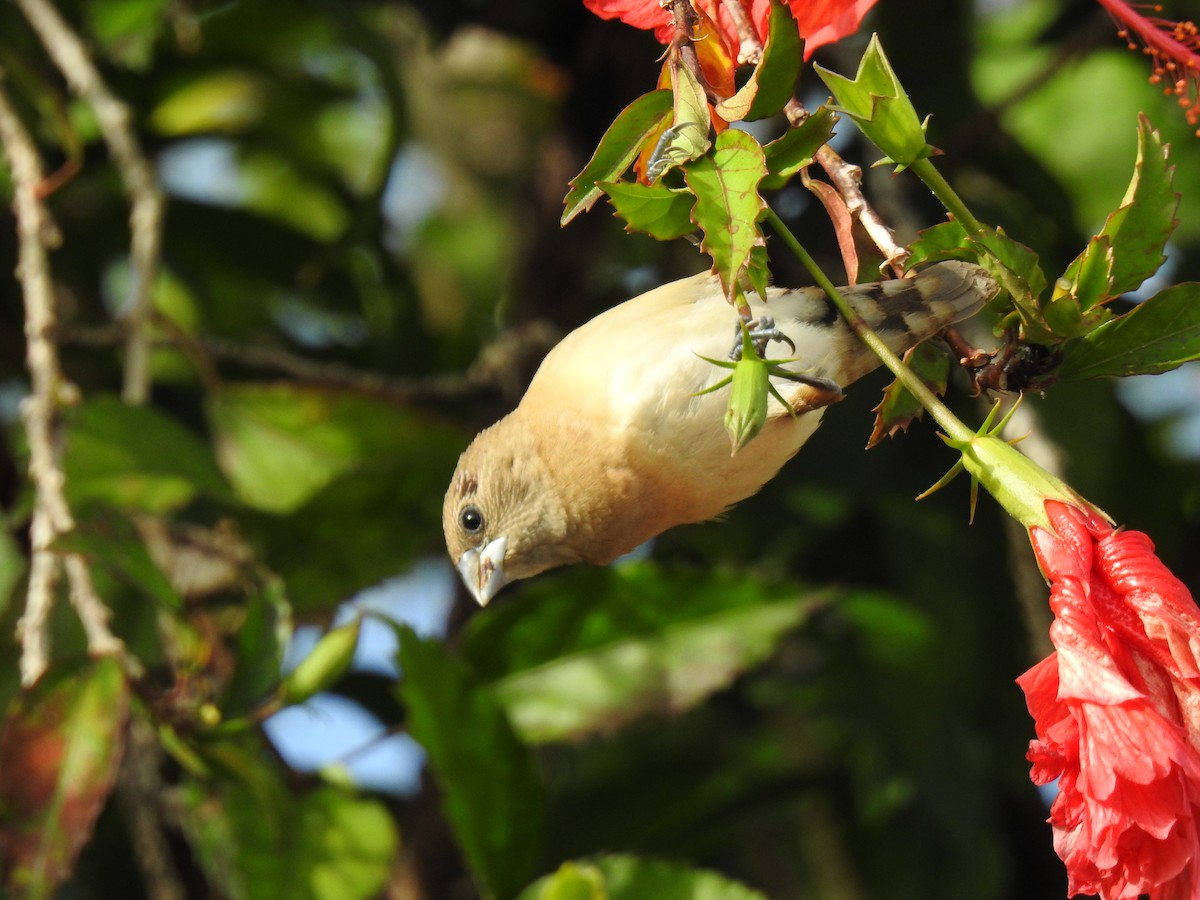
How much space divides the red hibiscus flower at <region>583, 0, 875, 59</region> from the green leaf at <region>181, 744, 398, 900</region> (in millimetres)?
1042

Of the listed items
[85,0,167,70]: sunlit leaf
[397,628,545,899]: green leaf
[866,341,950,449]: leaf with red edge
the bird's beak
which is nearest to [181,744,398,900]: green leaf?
[397,628,545,899]: green leaf

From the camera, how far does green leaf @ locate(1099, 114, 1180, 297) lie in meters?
0.94

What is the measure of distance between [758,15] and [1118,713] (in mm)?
594

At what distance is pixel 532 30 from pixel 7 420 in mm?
1246

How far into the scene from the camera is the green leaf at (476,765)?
185 centimetres

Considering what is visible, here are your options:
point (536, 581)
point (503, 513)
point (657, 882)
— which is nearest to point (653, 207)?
point (503, 513)

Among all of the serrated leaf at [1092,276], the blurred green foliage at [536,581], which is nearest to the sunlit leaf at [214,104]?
the blurred green foliage at [536,581]

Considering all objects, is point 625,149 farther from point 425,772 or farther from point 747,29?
point 425,772

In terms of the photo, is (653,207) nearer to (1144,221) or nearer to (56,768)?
(1144,221)

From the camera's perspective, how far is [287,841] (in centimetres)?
187

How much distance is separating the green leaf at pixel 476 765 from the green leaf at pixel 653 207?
1016mm

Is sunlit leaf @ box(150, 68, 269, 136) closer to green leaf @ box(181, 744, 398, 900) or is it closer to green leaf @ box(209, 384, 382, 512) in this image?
green leaf @ box(209, 384, 382, 512)

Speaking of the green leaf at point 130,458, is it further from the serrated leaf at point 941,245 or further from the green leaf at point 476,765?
the serrated leaf at point 941,245

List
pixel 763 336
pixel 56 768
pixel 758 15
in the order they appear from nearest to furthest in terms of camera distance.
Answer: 1. pixel 758 15
2. pixel 763 336
3. pixel 56 768
